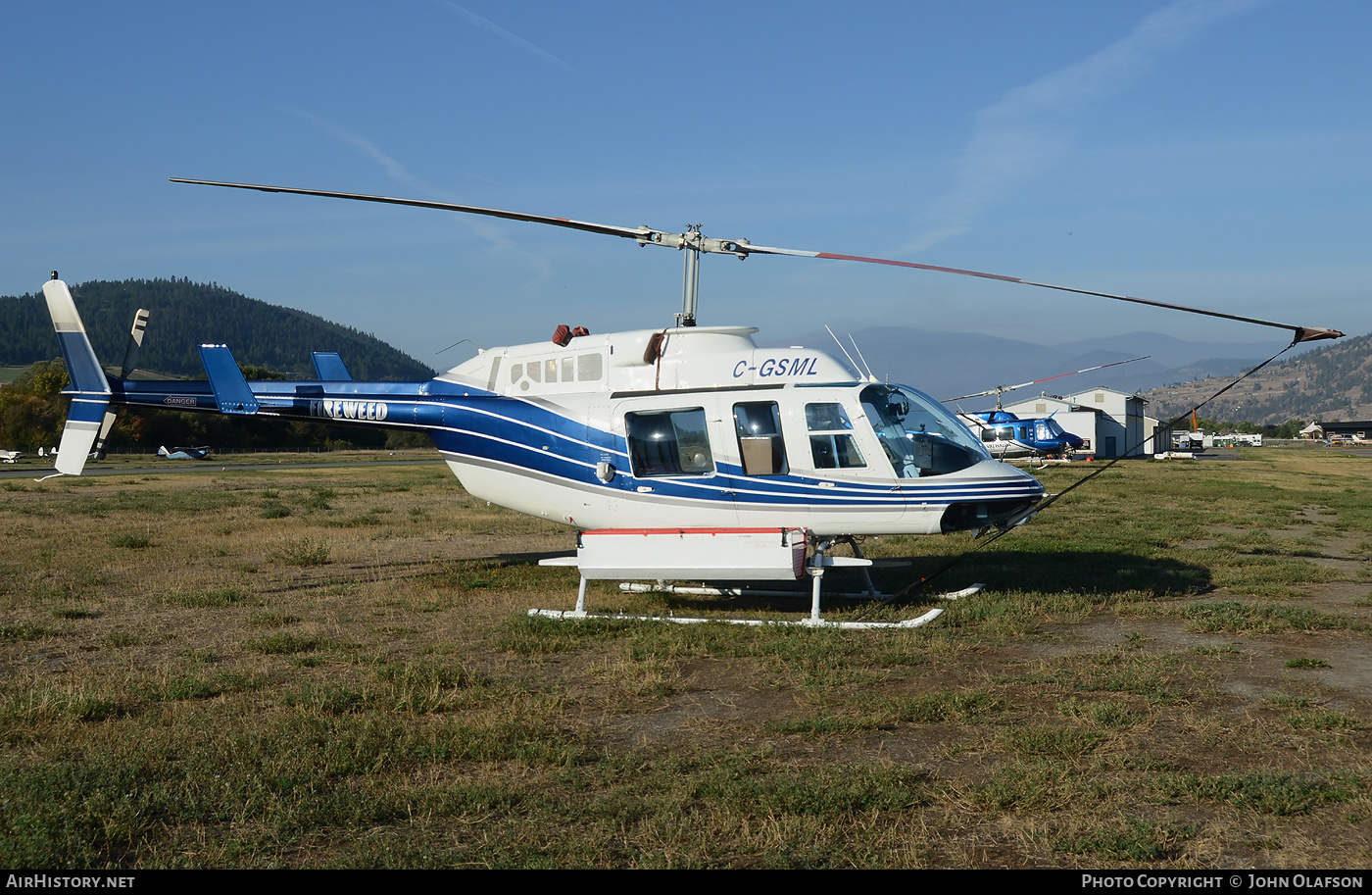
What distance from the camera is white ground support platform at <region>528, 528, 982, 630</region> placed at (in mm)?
10422

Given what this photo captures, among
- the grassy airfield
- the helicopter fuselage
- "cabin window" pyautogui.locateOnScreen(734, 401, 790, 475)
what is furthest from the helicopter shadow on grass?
"cabin window" pyautogui.locateOnScreen(734, 401, 790, 475)

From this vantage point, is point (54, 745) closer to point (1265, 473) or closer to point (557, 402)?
point (557, 402)

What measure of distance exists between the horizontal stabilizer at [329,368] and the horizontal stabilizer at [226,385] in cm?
113

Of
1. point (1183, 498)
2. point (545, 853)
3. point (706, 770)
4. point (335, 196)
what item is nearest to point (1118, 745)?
point (706, 770)

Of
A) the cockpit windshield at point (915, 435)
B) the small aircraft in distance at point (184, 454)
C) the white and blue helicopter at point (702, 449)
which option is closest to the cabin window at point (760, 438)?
the white and blue helicopter at point (702, 449)

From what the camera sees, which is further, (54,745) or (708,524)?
(708,524)

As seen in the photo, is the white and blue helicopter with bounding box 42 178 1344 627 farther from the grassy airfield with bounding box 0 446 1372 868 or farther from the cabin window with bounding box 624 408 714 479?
the grassy airfield with bounding box 0 446 1372 868

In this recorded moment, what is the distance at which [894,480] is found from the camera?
10812 mm

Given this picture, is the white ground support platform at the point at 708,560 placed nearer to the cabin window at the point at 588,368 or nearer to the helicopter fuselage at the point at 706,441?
the helicopter fuselage at the point at 706,441

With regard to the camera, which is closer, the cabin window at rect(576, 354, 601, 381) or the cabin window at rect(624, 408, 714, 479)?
the cabin window at rect(624, 408, 714, 479)

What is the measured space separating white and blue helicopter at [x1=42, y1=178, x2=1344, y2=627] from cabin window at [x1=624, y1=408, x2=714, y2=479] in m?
0.02

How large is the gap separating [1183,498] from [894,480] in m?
22.8

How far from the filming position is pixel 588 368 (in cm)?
1220

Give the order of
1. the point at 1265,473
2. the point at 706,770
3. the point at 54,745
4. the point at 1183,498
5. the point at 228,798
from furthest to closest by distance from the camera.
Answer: the point at 1265,473, the point at 1183,498, the point at 54,745, the point at 706,770, the point at 228,798
